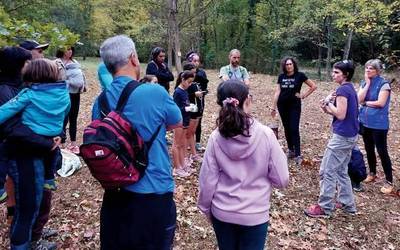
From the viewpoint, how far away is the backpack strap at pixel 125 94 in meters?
2.23

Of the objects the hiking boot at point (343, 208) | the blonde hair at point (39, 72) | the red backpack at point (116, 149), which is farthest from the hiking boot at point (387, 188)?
Answer: the blonde hair at point (39, 72)

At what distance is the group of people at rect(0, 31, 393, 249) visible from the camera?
229 cm

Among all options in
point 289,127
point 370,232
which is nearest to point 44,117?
point 370,232

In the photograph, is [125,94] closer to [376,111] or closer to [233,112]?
[233,112]

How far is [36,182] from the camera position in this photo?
3.19 metres

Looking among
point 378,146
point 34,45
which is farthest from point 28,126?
point 378,146

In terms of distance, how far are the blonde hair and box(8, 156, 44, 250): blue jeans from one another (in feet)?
2.16

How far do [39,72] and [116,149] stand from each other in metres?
1.44

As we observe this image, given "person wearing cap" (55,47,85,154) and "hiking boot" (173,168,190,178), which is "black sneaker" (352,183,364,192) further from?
"person wearing cap" (55,47,85,154)

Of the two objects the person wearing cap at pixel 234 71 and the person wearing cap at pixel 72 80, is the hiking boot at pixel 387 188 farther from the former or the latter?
the person wearing cap at pixel 72 80

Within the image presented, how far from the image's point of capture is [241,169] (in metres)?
2.66

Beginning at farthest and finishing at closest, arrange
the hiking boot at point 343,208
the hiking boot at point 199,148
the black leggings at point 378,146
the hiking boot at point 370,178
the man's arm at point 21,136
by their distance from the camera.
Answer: the hiking boot at point 199,148
the hiking boot at point 370,178
the black leggings at point 378,146
the hiking boot at point 343,208
the man's arm at point 21,136

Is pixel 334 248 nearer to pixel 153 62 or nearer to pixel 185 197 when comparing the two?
pixel 185 197

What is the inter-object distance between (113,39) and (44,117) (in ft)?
4.26
